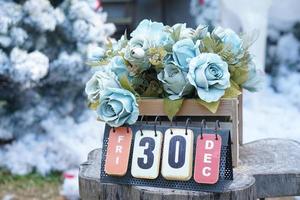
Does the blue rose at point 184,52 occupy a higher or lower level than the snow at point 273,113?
higher

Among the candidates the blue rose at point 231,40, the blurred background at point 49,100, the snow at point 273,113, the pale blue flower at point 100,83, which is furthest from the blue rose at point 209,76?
the snow at point 273,113

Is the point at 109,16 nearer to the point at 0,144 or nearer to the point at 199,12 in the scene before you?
the point at 199,12

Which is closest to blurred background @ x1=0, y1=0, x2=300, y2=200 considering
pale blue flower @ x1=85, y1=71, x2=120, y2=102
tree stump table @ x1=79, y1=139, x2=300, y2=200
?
tree stump table @ x1=79, y1=139, x2=300, y2=200

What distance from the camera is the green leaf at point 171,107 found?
149 cm

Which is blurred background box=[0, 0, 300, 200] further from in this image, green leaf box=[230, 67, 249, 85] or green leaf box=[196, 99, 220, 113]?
green leaf box=[196, 99, 220, 113]

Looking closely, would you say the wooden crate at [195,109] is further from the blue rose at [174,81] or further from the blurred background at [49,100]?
the blurred background at [49,100]

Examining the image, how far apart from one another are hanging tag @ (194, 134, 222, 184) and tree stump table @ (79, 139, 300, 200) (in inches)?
1.7

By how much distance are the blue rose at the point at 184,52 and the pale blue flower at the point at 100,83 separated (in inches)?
7.0

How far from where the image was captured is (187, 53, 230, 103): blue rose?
1.43 metres

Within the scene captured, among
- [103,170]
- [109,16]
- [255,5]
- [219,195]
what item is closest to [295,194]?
[219,195]

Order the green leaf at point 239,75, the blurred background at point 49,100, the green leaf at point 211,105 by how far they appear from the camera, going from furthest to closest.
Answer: the blurred background at point 49,100, the green leaf at point 239,75, the green leaf at point 211,105

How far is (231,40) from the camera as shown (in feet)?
5.12

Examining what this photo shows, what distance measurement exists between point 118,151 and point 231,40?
455 millimetres

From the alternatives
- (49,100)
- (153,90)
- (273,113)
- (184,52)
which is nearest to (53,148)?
(49,100)
